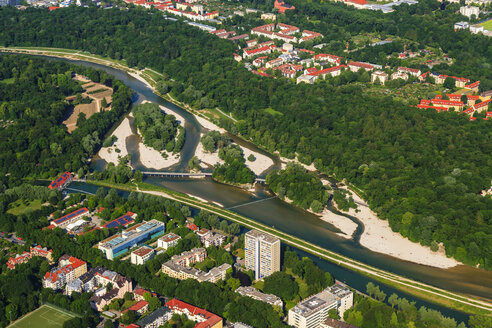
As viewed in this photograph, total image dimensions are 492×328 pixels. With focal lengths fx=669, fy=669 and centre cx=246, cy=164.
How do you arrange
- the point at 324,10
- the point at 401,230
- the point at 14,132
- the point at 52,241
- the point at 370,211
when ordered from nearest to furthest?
the point at 52,241 < the point at 401,230 < the point at 370,211 < the point at 14,132 < the point at 324,10

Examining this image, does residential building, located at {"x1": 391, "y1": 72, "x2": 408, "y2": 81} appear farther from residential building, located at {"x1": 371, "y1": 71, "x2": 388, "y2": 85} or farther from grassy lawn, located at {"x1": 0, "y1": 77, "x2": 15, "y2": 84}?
grassy lawn, located at {"x1": 0, "y1": 77, "x2": 15, "y2": 84}

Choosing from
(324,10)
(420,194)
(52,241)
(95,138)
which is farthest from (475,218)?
(324,10)

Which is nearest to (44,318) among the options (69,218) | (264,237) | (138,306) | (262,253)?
(138,306)

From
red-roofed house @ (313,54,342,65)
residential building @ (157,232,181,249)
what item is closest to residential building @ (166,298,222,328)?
residential building @ (157,232,181,249)

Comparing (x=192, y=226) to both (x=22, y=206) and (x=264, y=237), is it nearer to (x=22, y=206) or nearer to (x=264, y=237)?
(x=264, y=237)

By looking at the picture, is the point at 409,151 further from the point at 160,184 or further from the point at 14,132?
the point at 14,132
